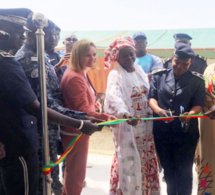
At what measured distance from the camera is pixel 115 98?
9.09 feet

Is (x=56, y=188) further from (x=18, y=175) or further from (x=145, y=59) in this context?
(x=145, y=59)

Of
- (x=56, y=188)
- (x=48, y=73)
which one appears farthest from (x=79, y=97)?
(x=56, y=188)

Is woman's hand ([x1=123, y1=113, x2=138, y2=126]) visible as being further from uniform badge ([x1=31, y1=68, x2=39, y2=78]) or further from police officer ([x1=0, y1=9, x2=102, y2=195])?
uniform badge ([x1=31, y1=68, x2=39, y2=78])

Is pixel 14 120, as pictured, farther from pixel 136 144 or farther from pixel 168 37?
pixel 168 37

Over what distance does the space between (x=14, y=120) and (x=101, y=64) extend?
625 centimetres

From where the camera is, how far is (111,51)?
2932 mm

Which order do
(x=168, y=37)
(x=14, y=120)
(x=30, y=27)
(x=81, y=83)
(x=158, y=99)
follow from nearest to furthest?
(x=14, y=120)
(x=30, y=27)
(x=81, y=83)
(x=158, y=99)
(x=168, y=37)

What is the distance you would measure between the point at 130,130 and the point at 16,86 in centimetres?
142

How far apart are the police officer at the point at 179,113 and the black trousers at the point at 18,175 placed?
1360 millimetres

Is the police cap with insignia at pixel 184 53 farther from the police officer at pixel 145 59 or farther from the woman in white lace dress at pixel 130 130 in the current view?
the police officer at pixel 145 59

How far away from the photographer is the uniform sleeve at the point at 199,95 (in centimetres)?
269

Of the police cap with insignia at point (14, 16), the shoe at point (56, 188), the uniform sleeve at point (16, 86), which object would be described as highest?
the police cap with insignia at point (14, 16)

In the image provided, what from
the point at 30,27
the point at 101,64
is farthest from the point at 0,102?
the point at 101,64

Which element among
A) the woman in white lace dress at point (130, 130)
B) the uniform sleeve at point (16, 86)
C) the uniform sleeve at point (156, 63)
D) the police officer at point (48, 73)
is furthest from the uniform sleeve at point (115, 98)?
the uniform sleeve at point (156, 63)
